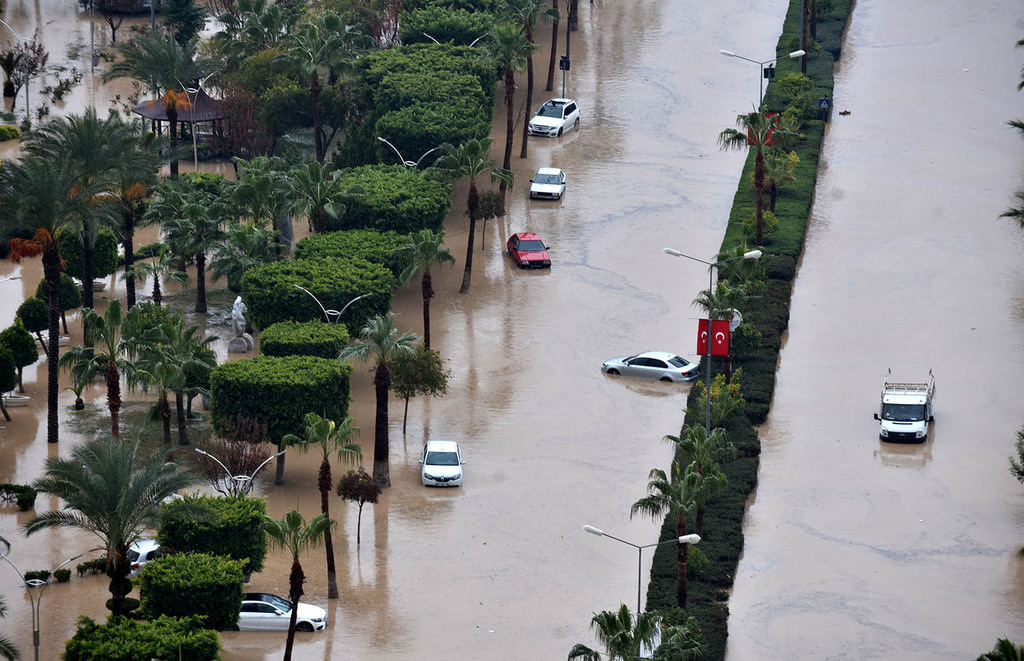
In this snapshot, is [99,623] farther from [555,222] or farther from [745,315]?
[555,222]

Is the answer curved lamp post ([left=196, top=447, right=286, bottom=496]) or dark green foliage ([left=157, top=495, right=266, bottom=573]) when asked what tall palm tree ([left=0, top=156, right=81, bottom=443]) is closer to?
curved lamp post ([left=196, top=447, right=286, bottom=496])

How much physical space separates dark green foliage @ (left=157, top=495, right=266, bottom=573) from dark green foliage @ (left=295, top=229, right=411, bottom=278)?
23560 mm

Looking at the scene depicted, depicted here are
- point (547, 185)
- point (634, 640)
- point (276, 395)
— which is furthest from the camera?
point (547, 185)

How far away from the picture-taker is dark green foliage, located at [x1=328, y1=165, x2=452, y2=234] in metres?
94.9

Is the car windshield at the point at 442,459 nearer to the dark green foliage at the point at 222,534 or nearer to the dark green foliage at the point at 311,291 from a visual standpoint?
the dark green foliage at the point at 311,291

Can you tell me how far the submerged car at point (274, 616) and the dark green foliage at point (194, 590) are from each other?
1.77m

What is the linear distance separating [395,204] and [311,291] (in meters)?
11.2

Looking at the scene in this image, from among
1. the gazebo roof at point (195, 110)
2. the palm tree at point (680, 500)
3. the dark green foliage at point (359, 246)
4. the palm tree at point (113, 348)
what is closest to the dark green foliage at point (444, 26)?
the gazebo roof at point (195, 110)

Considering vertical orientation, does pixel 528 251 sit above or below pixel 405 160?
below

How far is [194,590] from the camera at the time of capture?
6438cm

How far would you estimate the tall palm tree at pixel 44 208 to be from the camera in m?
79.5

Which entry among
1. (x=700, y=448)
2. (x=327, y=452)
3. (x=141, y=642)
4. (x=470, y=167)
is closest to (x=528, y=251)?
(x=470, y=167)

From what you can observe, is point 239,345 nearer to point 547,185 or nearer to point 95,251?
point 95,251

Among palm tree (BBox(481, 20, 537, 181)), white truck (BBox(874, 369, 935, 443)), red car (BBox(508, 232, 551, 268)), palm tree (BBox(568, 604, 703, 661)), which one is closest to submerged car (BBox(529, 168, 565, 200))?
palm tree (BBox(481, 20, 537, 181))
